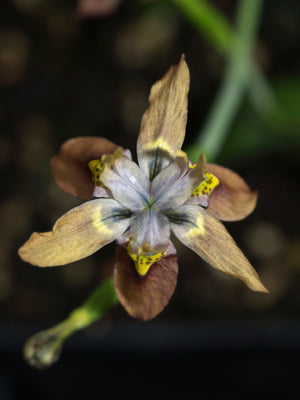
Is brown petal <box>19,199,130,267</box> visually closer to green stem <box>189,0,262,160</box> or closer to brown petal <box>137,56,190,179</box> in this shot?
brown petal <box>137,56,190,179</box>

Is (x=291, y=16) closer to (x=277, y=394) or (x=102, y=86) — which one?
(x=102, y=86)

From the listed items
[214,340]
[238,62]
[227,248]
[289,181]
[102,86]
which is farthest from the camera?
[102,86]

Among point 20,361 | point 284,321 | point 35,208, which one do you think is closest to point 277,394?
point 284,321

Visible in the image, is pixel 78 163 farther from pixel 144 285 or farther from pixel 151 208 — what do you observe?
pixel 144 285

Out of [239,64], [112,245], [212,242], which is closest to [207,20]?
[239,64]

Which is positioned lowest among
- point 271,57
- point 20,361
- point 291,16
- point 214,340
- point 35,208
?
point 20,361

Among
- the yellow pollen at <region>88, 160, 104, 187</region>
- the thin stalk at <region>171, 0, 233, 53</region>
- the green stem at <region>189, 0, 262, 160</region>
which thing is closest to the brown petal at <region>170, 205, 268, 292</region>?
the yellow pollen at <region>88, 160, 104, 187</region>

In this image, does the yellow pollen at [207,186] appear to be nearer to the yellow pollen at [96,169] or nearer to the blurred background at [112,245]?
the yellow pollen at [96,169]

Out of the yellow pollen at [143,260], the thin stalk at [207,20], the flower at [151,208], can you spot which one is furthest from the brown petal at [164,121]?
the thin stalk at [207,20]
